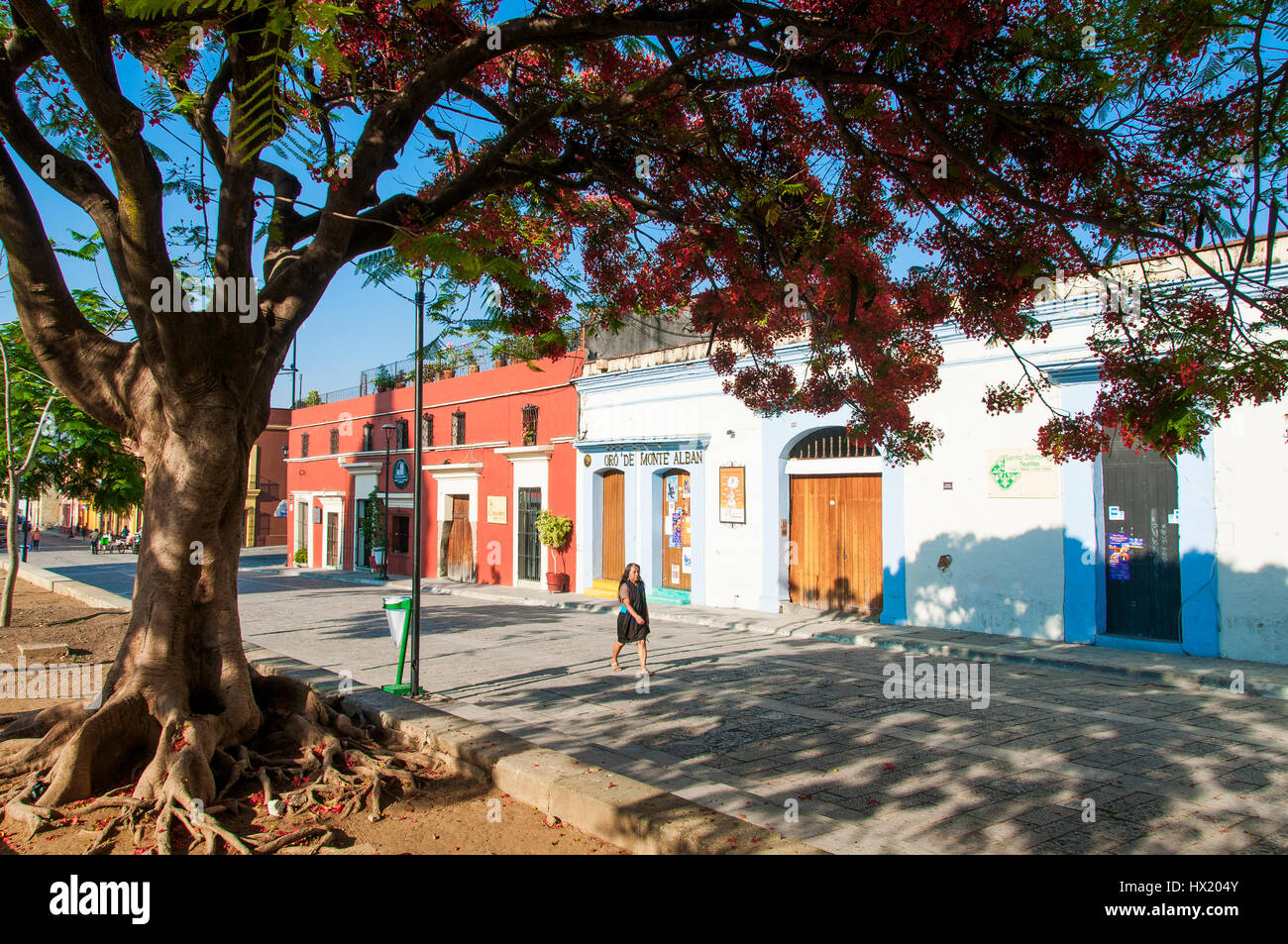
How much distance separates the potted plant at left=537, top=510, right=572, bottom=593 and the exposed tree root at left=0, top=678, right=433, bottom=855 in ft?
51.4

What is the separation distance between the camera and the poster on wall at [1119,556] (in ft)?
39.1

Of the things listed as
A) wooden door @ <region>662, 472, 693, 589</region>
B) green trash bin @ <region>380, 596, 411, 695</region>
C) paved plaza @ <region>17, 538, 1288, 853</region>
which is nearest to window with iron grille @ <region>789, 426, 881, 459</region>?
wooden door @ <region>662, 472, 693, 589</region>

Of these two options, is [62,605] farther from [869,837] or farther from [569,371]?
[869,837]

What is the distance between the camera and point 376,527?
30766 mm

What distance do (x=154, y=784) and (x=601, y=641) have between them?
892 cm

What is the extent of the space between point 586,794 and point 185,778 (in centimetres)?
237

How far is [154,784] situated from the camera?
4.84m

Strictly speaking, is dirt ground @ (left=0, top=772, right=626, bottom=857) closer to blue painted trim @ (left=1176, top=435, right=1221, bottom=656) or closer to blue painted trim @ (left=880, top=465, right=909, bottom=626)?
blue painted trim @ (left=1176, top=435, right=1221, bottom=656)

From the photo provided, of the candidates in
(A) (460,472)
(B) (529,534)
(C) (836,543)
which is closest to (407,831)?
(C) (836,543)

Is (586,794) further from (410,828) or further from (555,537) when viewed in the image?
(555,537)

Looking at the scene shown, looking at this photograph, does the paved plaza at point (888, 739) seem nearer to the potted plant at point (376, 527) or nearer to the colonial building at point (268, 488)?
the potted plant at point (376, 527)

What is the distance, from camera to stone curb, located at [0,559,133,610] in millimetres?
15992
